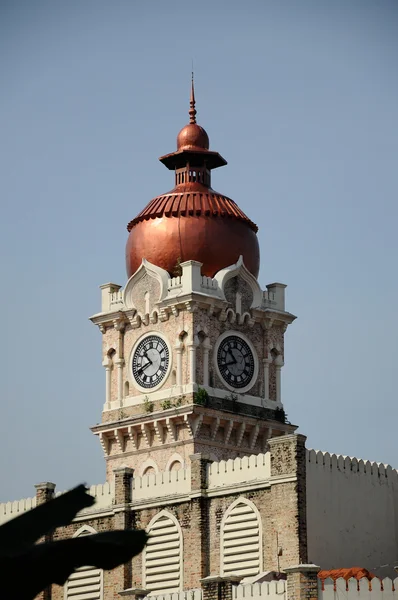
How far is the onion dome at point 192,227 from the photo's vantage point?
6369cm

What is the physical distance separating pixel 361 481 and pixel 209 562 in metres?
6.27

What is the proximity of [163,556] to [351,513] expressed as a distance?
24.5 feet

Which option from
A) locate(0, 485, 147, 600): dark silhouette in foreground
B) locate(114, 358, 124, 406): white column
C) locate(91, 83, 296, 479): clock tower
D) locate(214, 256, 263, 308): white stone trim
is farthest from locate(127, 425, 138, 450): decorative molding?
locate(0, 485, 147, 600): dark silhouette in foreground

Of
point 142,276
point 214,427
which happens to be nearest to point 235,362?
point 214,427

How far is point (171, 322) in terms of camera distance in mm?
62500

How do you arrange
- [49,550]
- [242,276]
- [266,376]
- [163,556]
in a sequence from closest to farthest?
[49,550] → [163,556] → [266,376] → [242,276]

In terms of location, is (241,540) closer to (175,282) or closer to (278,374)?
(278,374)

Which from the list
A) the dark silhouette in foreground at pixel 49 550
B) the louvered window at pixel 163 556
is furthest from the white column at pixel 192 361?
the dark silhouette in foreground at pixel 49 550

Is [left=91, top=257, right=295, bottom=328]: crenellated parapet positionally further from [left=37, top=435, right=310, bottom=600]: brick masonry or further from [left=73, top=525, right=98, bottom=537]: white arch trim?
[left=73, top=525, right=98, bottom=537]: white arch trim

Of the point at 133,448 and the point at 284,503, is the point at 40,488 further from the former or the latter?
the point at 284,503

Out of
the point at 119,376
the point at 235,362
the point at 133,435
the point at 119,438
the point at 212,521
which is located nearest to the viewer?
the point at 212,521

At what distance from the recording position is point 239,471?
51.4 m

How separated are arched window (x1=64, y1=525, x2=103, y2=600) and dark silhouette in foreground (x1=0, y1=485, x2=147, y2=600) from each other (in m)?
33.7

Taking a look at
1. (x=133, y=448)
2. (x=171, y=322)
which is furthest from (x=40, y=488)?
(x=171, y=322)
